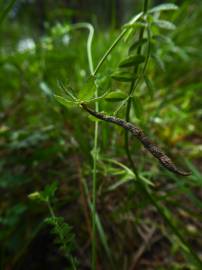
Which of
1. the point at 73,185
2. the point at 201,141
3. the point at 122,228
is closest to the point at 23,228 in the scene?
the point at 73,185

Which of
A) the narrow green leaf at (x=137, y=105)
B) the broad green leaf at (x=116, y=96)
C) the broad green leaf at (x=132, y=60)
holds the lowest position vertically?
the narrow green leaf at (x=137, y=105)

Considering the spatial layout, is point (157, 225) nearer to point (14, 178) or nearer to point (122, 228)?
point (122, 228)

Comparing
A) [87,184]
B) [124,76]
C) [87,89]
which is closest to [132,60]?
[124,76]

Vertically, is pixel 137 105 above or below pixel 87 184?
above

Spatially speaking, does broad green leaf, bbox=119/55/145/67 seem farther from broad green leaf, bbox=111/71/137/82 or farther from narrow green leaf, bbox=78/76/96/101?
narrow green leaf, bbox=78/76/96/101

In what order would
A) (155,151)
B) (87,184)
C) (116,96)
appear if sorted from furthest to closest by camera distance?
(87,184) → (116,96) → (155,151)

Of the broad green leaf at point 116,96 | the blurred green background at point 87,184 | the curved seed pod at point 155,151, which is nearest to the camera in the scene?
the curved seed pod at point 155,151

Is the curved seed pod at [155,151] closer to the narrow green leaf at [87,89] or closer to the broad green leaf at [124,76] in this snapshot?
the narrow green leaf at [87,89]

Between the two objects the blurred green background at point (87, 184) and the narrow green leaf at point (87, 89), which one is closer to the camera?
the narrow green leaf at point (87, 89)

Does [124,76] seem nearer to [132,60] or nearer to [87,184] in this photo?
[132,60]

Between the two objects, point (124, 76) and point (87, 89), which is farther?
point (124, 76)

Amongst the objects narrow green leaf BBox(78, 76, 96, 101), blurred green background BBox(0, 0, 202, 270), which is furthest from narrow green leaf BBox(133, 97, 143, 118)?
narrow green leaf BBox(78, 76, 96, 101)

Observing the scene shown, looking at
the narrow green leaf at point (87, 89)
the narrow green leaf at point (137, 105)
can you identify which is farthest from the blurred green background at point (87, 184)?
the narrow green leaf at point (87, 89)
